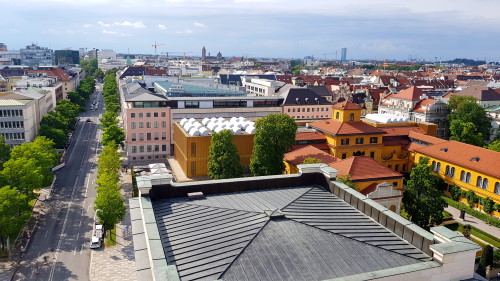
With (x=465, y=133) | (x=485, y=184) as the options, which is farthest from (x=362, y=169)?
(x=465, y=133)

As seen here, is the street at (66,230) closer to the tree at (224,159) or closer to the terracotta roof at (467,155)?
the tree at (224,159)

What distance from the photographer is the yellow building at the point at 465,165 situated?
63.3m

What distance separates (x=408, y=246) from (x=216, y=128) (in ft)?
197

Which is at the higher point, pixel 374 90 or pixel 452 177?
pixel 374 90

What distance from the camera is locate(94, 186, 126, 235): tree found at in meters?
52.8

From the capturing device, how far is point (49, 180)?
218 feet

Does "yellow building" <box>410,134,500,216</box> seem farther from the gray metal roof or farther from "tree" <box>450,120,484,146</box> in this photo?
the gray metal roof

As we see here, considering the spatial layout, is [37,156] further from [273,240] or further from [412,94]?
[412,94]

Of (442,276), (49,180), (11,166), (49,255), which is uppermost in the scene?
(442,276)

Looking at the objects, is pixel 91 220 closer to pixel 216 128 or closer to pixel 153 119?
pixel 216 128

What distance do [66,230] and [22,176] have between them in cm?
1028

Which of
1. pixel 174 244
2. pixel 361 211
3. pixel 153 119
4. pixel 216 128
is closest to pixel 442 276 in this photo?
pixel 361 211

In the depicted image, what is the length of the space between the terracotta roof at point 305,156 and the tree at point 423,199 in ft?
46.2

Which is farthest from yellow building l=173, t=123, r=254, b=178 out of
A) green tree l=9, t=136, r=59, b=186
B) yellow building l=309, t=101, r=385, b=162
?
green tree l=9, t=136, r=59, b=186
